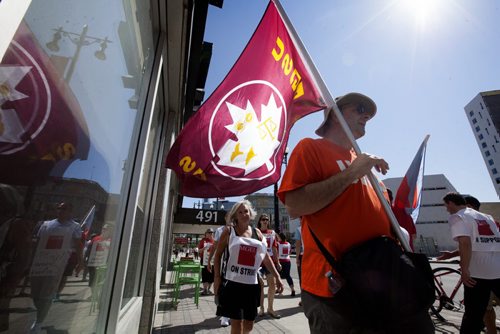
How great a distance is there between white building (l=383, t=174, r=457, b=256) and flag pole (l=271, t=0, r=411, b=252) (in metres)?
59.6

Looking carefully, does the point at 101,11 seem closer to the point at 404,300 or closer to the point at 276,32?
the point at 276,32

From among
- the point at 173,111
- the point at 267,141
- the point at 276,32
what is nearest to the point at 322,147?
the point at 267,141

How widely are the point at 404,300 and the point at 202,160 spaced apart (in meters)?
1.57

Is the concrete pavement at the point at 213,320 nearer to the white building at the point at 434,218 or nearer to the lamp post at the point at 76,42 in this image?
the lamp post at the point at 76,42

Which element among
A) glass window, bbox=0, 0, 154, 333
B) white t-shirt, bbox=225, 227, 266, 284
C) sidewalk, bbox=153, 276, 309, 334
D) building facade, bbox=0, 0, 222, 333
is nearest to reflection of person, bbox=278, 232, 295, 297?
sidewalk, bbox=153, 276, 309, 334

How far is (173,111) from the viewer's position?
14.5ft

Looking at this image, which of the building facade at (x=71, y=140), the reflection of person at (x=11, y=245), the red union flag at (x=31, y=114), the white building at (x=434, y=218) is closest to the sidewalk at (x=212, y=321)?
the building facade at (x=71, y=140)

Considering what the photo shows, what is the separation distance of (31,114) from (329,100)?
64.7 inches

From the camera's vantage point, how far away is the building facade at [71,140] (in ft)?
2.43

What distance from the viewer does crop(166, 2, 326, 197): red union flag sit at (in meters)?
2.15

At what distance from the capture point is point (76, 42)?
1.07 metres

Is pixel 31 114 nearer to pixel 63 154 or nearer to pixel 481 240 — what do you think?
pixel 63 154

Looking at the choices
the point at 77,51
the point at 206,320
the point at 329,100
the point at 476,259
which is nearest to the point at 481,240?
the point at 476,259

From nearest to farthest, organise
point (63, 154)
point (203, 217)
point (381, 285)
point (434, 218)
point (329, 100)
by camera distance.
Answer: point (63, 154)
point (381, 285)
point (329, 100)
point (203, 217)
point (434, 218)
